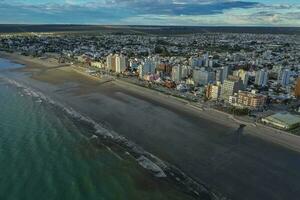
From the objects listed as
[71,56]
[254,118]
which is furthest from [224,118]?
[71,56]

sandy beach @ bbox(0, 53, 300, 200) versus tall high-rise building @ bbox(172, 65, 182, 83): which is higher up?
tall high-rise building @ bbox(172, 65, 182, 83)

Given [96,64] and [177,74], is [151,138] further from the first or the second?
[96,64]

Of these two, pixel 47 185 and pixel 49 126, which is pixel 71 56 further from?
pixel 47 185

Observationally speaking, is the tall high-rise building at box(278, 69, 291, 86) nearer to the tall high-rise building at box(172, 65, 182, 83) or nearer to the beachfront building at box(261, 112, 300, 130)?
the tall high-rise building at box(172, 65, 182, 83)

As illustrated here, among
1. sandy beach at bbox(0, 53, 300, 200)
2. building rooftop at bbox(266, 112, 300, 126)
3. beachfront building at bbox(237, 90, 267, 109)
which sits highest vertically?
beachfront building at bbox(237, 90, 267, 109)

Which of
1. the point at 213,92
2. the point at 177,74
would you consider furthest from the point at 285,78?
the point at 177,74

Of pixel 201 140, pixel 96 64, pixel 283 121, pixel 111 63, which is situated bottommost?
pixel 201 140

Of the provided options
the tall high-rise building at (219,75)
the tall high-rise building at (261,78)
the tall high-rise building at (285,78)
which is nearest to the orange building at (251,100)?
the tall high-rise building at (219,75)

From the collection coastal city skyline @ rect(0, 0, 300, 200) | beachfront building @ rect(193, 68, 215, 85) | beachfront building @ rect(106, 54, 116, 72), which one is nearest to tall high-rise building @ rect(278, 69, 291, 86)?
coastal city skyline @ rect(0, 0, 300, 200)
